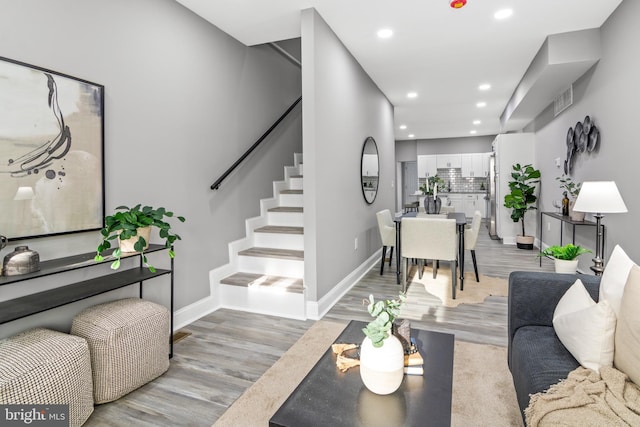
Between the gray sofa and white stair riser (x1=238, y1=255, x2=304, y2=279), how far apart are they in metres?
2.02

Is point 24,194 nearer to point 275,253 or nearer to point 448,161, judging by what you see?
point 275,253

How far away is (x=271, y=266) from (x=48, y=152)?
2.11m

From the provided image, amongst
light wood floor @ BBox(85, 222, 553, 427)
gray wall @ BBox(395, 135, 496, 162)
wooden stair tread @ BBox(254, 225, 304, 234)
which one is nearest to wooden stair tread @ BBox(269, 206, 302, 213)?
wooden stair tread @ BBox(254, 225, 304, 234)

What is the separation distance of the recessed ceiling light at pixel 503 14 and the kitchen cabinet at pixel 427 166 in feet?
26.9

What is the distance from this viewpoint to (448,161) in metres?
11.2

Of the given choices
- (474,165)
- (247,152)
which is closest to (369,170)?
(247,152)

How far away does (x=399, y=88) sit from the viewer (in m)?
5.65

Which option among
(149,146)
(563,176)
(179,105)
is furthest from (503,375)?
(563,176)

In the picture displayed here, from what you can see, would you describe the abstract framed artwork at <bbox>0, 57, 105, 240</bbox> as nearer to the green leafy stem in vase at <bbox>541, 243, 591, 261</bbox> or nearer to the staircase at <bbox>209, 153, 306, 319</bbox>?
the staircase at <bbox>209, 153, 306, 319</bbox>

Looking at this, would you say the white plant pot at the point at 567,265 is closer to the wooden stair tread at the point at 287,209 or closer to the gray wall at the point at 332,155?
the gray wall at the point at 332,155

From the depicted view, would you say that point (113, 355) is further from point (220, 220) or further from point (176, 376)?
point (220, 220)

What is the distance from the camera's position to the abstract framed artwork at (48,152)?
1872mm

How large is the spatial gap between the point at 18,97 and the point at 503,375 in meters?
3.20

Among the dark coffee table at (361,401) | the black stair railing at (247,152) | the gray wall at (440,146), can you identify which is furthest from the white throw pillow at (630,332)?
the gray wall at (440,146)
